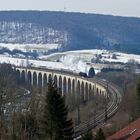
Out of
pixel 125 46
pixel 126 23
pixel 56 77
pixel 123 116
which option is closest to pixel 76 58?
pixel 56 77

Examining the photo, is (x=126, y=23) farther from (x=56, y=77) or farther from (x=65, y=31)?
(x=56, y=77)

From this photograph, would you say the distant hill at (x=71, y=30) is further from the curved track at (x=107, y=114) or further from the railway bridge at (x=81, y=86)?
the curved track at (x=107, y=114)

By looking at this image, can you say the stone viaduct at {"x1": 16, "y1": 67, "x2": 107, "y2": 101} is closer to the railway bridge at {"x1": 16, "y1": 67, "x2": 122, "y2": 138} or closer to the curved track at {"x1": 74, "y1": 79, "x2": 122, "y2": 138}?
the railway bridge at {"x1": 16, "y1": 67, "x2": 122, "y2": 138}

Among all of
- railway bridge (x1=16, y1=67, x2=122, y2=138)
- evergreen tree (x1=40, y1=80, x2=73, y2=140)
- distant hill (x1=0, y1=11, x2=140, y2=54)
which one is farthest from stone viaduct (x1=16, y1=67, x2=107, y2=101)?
distant hill (x1=0, y1=11, x2=140, y2=54)

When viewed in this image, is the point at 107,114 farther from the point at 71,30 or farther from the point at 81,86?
the point at 71,30


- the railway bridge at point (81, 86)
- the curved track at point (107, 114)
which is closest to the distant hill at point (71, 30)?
the railway bridge at point (81, 86)

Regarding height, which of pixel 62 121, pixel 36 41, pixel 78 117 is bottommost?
pixel 36 41
